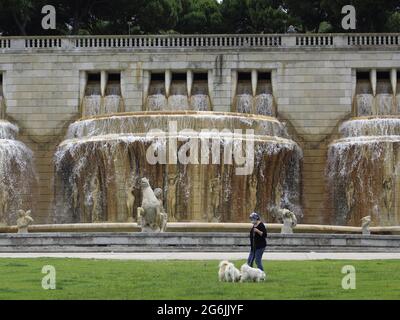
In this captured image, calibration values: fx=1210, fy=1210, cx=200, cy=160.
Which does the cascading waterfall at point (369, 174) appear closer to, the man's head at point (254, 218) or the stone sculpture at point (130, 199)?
the stone sculpture at point (130, 199)

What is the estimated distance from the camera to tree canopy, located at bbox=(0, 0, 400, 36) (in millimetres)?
66062

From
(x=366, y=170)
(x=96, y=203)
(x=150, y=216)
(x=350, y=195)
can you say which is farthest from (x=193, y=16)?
(x=150, y=216)

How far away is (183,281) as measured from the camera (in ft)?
80.5

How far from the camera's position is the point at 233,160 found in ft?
157

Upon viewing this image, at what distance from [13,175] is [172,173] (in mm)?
8974

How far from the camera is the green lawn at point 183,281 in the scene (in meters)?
22.2

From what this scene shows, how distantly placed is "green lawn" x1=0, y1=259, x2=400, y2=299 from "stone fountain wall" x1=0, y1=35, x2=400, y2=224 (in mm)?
25912

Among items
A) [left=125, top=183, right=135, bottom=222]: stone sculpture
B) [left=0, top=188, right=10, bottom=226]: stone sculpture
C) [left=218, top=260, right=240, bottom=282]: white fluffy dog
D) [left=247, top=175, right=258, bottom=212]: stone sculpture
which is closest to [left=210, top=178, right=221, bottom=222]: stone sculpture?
[left=247, top=175, right=258, bottom=212]: stone sculpture

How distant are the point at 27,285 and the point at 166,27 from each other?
4958 cm

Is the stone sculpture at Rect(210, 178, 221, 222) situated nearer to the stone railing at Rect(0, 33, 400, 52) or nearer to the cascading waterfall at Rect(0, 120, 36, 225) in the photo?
the cascading waterfall at Rect(0, 120, 36, 225)

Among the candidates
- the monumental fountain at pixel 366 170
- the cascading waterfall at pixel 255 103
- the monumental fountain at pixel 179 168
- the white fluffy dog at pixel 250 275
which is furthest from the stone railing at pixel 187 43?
the white fluffy dog at pixel 250 275

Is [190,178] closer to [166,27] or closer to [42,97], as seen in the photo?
[42,97]

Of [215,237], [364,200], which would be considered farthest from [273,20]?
[215,237]

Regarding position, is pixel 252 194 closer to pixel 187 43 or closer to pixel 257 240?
pixel 187 43
